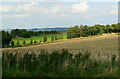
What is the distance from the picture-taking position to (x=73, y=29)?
75.9m

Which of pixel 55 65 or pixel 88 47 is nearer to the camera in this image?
pixel 55 65

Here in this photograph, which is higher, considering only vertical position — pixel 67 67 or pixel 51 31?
pixel 51 31

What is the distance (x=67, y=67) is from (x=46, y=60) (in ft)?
5.52

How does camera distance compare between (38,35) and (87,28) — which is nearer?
(38,35)

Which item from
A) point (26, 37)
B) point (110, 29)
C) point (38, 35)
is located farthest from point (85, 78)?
point (110, 29)

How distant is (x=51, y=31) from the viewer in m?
65.8

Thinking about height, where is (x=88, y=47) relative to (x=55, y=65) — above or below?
above

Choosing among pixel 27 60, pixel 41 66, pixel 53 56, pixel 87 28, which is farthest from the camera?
pixel 87 28

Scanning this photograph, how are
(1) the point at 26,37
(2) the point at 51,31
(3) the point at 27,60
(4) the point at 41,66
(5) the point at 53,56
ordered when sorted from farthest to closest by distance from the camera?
(2) the point at 51,31
(1) the point at 26,37
(5) the point at 53,56
(3) the point at 27,60
(4) the point at 41,66

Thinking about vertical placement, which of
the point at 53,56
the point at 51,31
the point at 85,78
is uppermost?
the point at 51,31

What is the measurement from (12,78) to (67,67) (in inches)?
160

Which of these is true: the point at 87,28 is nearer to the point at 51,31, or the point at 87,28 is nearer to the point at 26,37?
the point at 51,31

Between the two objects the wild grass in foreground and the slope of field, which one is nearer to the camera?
the wild grass in foreground

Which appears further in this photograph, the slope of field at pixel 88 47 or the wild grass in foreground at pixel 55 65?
the slope of field at pixel 88 47
